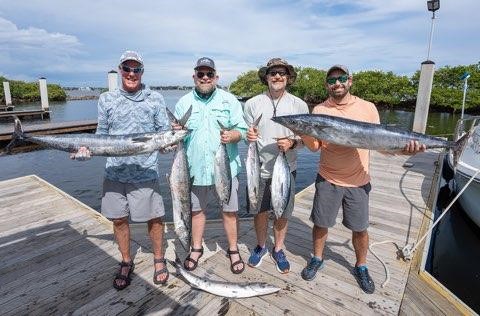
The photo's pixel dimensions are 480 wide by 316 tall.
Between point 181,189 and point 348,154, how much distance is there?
1.84 m

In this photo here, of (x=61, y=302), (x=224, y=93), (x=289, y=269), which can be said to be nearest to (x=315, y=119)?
(x=224, y=93)

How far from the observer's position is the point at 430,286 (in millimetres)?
3680

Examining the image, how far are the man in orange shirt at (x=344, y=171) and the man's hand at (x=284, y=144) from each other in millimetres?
152

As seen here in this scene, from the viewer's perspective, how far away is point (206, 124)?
3.59 metres

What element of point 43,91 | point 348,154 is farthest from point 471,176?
point 43,91

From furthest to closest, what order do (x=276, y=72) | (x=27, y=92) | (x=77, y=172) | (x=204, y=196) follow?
1. (x=27, y=92)
2. (x=77, y=172)
3. (x=204, y=196)
4. (x=276, y=72)

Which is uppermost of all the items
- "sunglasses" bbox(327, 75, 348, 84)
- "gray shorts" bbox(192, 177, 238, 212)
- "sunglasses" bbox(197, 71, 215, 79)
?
"sunglasses" bbox(197, 71, 215, 79)

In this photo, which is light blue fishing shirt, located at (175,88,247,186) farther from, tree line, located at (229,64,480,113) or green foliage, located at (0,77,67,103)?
green foliage, located at (0,77,67,103)

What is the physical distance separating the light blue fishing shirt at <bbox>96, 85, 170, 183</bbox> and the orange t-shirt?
5.66ft

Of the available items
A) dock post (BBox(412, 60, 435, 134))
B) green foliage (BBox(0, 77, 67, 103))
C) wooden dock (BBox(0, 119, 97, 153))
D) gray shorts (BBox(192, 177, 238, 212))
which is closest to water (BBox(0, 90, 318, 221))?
wooden dock (BBox(0, 119, 97, 153))

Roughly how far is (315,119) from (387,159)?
8275 mm

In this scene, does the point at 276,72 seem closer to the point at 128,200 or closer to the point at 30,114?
the point at 128,200

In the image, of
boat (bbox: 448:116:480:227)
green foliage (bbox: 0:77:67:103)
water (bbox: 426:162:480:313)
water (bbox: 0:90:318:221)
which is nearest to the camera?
water (bbox: 426:162:480:313)

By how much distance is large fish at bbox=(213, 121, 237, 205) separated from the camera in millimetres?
3375
